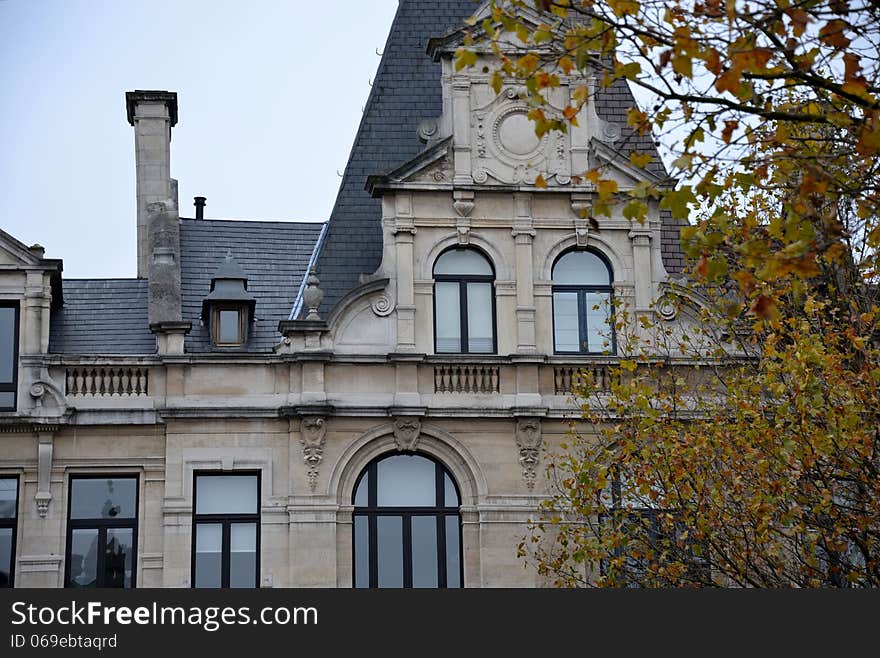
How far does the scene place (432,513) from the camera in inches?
1143

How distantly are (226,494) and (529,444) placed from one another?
17.0ft

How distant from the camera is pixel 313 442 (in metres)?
28.8

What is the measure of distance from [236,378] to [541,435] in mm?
5288

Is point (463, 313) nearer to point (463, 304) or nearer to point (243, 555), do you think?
point (463, 304)

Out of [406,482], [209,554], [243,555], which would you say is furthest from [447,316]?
[209,554]

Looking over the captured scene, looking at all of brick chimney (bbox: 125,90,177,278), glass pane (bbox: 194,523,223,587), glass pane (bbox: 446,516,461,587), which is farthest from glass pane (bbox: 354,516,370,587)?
→ brick chimney (bbox: 125,90,177,278)

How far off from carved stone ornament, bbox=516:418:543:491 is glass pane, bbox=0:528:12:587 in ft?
28.3

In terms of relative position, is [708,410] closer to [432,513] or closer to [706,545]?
[706,545]

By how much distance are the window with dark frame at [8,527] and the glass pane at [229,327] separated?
430cm

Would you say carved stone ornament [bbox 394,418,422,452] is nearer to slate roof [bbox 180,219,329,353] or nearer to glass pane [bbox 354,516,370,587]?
glass pane [bbox 354,516,370,587]

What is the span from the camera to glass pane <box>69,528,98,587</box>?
28430mm

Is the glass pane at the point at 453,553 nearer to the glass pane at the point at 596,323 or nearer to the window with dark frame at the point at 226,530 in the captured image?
the window with dark frame at the point at 226,530

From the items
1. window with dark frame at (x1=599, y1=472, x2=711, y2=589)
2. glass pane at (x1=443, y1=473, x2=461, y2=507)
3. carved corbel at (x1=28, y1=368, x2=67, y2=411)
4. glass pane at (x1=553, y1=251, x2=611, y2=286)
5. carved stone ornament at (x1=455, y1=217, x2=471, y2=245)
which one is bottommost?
window with dark frame at (x1=599, y1=472, x2=711, y2=589)

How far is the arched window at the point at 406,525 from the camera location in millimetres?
28688
